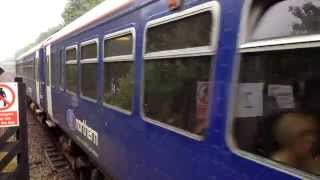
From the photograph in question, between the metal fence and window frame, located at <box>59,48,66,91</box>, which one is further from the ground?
window frame, located at <box>59,48,66,91</box>

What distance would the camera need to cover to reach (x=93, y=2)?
4447cm

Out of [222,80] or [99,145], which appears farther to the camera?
[99,145]

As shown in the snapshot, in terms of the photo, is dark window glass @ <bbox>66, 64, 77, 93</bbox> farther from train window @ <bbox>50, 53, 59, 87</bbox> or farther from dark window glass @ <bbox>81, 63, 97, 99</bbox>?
train window @ <bbox>50, 53, 59, 87</bbox>

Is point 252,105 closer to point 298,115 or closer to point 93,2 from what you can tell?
point 298,115

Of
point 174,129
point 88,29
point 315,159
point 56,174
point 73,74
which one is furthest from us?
point 56,174

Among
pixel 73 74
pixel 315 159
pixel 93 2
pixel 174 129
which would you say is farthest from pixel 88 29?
pixel 93 2

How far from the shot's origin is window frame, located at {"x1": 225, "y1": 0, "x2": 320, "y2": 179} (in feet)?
7.30

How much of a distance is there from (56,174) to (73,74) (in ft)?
9.39

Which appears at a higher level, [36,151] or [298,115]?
[298,115]

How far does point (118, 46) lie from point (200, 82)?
2.13 m

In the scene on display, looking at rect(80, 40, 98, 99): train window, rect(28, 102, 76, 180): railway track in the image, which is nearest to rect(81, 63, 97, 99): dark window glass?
rect(80, 40, 98, 99): train window

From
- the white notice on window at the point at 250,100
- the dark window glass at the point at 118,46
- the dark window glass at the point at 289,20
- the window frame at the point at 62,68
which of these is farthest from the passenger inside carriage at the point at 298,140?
the window frame at the point at 62,68

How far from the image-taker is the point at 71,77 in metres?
8.43

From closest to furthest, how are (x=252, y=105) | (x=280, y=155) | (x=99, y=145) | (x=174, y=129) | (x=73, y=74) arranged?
1. (x=280, y=155)
2. (x=252, y=105)
3. (x=174, y=129)
4. (x=99, y=145)
5. (x=73, y=74)
